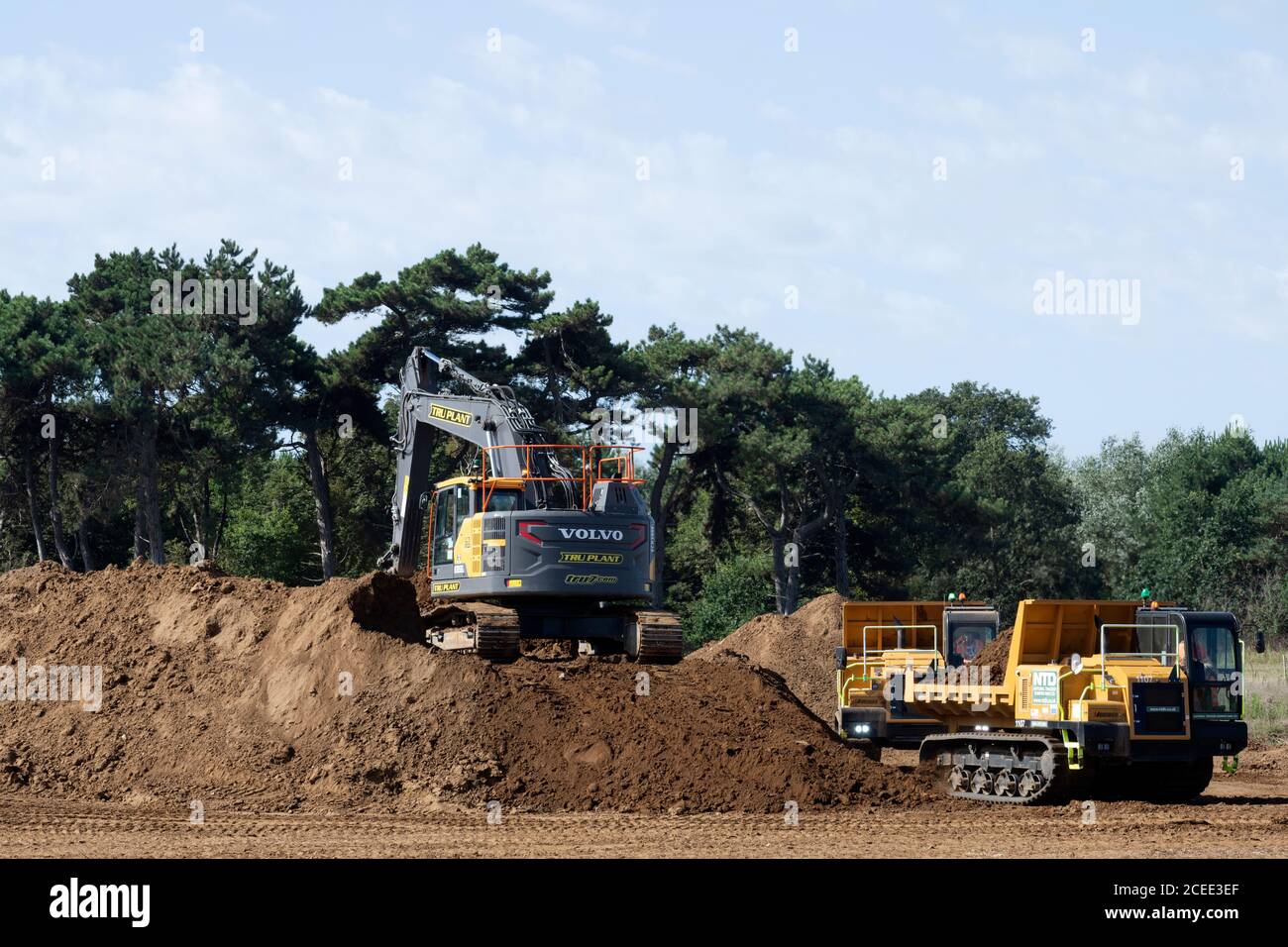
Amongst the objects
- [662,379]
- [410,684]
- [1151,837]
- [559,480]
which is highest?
[662,379]

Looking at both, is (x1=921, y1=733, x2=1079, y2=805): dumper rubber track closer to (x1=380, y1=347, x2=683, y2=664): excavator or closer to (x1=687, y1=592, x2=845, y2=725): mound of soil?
(x1=380, y1=347, x2=683, y2=664): excavator

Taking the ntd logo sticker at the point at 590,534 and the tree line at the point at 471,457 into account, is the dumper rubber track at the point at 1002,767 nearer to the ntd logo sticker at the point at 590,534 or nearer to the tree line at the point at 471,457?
the ntd logo sticker at the point at 590,534

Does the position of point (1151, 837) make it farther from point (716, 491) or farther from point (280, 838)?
point (716, 491)

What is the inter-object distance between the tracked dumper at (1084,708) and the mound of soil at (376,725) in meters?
0.93

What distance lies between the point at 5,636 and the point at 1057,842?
1608 cm

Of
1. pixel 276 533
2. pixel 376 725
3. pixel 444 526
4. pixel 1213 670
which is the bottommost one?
pixel 376 725

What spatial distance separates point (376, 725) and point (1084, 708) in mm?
9120

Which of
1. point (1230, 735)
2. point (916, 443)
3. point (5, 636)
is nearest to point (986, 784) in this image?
point (1230, 735)

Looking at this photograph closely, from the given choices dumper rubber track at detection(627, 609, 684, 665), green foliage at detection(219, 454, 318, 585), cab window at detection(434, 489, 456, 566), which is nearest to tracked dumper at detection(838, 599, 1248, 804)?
dumper rubber track at detection(627, 609, 684, 665)

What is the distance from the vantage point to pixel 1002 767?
63.8ft

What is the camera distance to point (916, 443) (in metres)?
53.7

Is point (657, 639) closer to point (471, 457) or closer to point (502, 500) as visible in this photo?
point (502, 500)

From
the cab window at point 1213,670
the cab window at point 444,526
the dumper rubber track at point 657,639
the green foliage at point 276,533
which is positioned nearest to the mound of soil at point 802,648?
the dumper rubber track at point 657,639

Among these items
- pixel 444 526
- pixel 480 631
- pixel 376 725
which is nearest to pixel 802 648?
pixel 444 526
